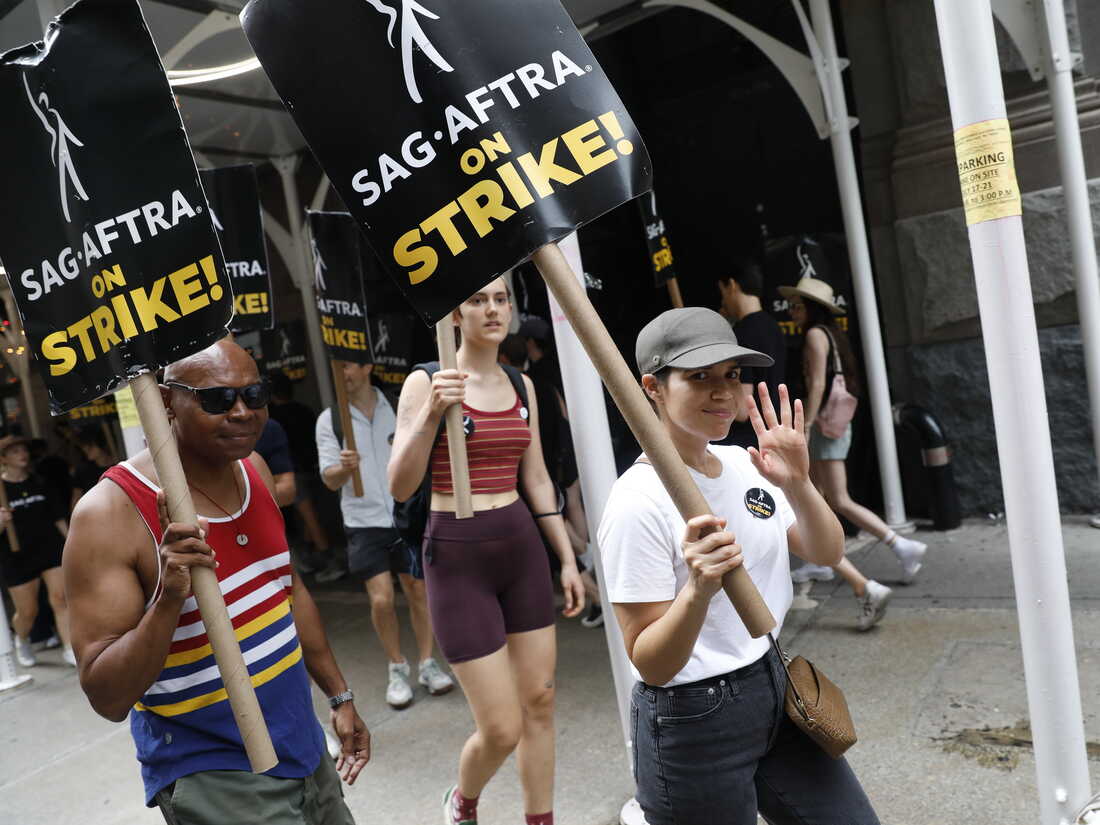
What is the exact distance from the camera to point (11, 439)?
7.37 meters

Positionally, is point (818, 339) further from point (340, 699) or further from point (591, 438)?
point (340, 699)

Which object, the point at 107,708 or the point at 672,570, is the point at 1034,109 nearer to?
the point at 672,570

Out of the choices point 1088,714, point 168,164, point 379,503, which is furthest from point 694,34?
point 168,164

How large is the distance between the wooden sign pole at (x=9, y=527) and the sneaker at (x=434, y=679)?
12.8 ft

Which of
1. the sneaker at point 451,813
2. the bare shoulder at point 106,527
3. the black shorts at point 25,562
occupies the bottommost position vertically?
the black shorts at point 25,562

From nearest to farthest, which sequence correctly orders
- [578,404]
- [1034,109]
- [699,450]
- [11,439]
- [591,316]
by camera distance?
[591,316] < [699,450] < [578,404] < [1034,109] < [11,439]

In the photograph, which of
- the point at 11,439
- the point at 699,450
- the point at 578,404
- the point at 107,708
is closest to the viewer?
the point at 107,708

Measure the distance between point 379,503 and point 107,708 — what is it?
358 cm

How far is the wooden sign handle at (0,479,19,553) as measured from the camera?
703 cm

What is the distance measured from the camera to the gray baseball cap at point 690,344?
6.70 ft

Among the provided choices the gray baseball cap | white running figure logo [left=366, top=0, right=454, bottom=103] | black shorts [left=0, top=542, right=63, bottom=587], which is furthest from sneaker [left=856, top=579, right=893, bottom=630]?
black shorts [left=0, top=542, right=63, bottom=587]

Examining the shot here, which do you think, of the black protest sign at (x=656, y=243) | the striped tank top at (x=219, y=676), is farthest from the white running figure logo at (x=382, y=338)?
the striped tank top at (x=219, y=676)

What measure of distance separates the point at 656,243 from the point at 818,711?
442 cm

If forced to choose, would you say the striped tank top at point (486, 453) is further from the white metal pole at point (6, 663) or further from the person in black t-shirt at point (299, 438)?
the person in black t-shirt at point (299, 438)
